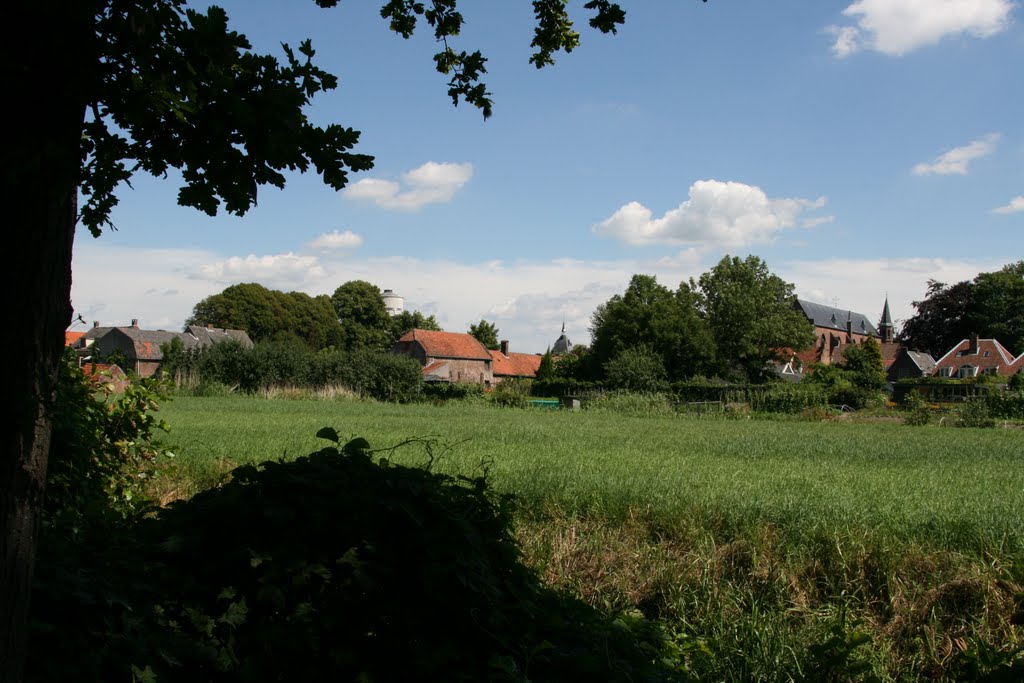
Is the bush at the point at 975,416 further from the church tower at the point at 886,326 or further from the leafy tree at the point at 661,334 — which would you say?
the church tower at the point at 886,326

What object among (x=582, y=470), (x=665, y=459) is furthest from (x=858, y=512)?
(x=665, y=459)

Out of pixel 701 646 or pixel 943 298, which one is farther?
pixel 943 298

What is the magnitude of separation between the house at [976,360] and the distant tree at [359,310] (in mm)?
59497

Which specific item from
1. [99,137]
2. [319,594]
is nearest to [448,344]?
[319,594]

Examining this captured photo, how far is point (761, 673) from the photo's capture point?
5.35 meters

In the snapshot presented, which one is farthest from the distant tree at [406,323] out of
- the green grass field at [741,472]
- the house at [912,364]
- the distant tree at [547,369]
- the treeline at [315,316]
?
the green grass field at [741,472]

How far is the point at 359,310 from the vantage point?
308 feet

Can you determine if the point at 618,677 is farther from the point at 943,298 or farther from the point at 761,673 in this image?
the point at 943,298

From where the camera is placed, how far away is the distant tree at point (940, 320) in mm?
74938

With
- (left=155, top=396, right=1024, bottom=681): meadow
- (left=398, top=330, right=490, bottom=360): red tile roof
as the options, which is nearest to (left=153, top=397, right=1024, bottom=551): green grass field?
(left=155, top=396, right=1024, bottom=681): meadow

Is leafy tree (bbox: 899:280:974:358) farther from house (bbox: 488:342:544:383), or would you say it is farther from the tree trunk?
the tree trunk

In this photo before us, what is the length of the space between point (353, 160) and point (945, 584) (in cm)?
606

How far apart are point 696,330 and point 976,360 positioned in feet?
93.9

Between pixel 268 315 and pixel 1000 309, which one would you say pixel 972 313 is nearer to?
pixel 1000 309
